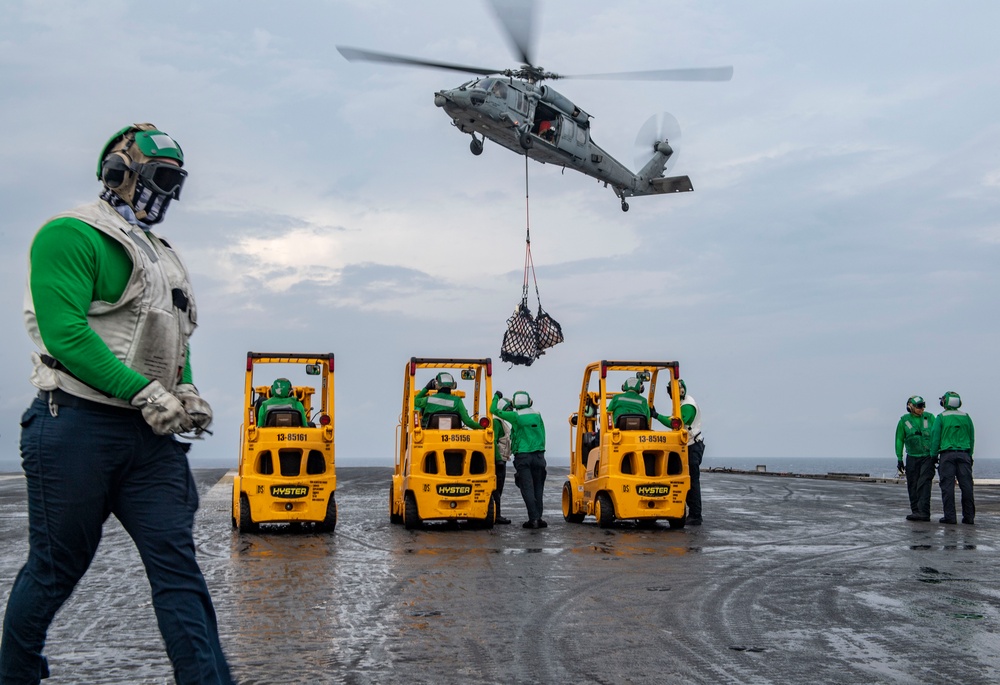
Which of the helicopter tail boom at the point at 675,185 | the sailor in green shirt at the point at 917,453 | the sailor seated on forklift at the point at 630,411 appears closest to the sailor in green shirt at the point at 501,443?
the sailor seated on forklift at the point at 630,411

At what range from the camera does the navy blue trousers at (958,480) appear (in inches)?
535

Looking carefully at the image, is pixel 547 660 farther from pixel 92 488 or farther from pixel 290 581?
pixel 290 581

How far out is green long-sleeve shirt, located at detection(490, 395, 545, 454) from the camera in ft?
44.0

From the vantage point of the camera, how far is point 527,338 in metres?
17.8

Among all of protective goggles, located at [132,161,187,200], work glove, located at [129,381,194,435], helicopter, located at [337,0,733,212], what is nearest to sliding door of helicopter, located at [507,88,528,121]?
helicopter, located at [337,0,733,212]

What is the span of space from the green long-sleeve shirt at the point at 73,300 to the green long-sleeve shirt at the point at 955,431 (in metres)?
13.0

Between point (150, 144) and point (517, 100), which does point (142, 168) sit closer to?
point (150, 144)

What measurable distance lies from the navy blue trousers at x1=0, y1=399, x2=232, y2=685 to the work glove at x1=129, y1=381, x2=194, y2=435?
0.55 ft

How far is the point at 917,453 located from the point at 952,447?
1.90 feet

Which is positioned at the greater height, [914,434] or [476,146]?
[476,146]

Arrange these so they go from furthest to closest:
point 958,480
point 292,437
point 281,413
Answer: point 958,480 → point 281,413 → point 292,437

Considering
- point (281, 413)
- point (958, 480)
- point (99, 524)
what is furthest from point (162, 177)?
point (958, 480)

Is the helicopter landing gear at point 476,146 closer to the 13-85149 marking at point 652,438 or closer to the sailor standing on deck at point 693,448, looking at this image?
the sailor standing on deck at point 693,448

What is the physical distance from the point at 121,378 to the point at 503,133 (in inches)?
715
